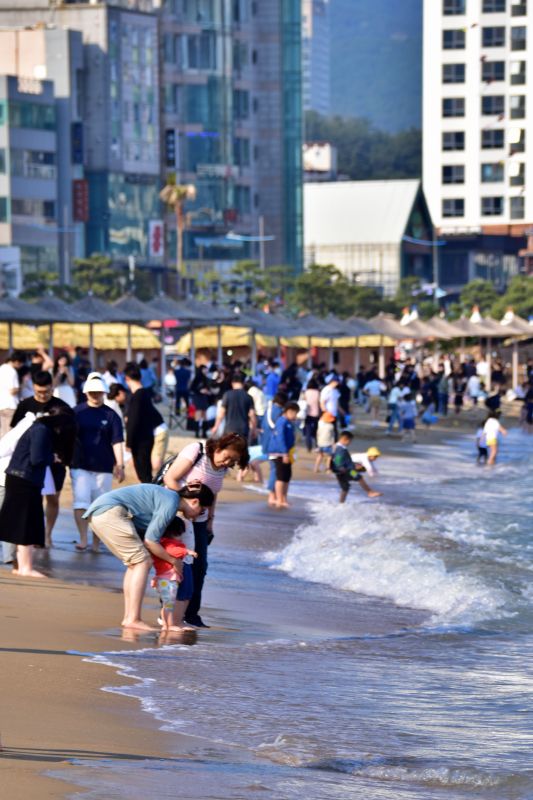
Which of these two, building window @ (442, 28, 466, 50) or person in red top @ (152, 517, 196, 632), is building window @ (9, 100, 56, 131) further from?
person in red top @ (152, 517, 196, 632)

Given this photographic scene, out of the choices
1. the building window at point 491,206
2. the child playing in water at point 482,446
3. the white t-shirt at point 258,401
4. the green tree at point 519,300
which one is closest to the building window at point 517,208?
the building window at point 491,206

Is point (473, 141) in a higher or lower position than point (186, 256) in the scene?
higher

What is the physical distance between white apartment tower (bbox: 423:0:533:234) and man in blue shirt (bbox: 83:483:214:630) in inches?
4804

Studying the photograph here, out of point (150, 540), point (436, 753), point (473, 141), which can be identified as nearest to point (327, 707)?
point (436, 753)

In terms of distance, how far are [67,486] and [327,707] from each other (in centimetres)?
1222

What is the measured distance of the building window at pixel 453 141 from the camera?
13088 centimetres

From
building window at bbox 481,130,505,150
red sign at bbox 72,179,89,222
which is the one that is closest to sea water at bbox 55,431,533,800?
red sign at bbox 72,179,89,222

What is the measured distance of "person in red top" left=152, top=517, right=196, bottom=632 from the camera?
980 cm

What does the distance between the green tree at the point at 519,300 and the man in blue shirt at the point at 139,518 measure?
86.6m

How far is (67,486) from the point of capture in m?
20.2

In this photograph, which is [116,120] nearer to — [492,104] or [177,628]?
[492,104]

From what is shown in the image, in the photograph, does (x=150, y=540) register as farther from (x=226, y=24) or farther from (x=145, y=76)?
(x=226, y=24)

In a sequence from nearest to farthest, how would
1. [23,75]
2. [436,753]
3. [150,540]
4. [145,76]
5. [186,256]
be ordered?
[436,753] < [150,540] < [23,75] < [145,76] < [186,256]

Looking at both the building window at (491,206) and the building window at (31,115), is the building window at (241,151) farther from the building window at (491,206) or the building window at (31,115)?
the building window at (31,115)
